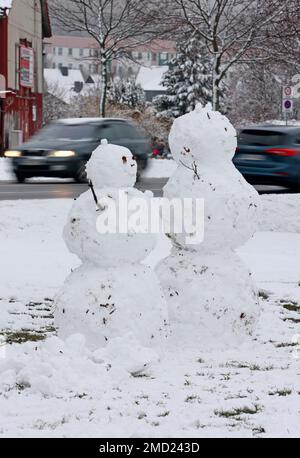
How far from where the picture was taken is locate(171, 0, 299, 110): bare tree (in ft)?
104

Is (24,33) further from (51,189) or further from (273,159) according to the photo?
(273,159)

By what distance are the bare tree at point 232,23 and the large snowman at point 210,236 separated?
23.7m

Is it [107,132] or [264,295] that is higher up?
[107,132]

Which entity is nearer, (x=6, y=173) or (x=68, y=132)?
(x=68, y=132)

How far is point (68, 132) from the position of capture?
23766 millimetres

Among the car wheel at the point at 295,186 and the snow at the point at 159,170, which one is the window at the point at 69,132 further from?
the car wheel at the point at 295,186

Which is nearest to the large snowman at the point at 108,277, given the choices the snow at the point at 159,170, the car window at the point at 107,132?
the car window at the point at 107,132

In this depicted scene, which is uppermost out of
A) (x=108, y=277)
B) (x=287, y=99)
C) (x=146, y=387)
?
(x=287, y=99)

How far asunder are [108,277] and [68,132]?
55.0ft

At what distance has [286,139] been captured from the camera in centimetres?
2036

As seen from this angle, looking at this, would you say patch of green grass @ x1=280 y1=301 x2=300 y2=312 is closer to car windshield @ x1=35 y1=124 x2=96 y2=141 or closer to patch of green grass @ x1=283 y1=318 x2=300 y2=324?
patch of green grass @ x1=283 y1=318 x2=300 y2=324

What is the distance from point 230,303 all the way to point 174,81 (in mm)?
62797

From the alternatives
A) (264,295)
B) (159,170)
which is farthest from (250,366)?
(159,170)

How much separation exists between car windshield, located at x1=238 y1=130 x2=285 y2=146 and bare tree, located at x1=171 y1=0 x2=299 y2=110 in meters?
10.9
